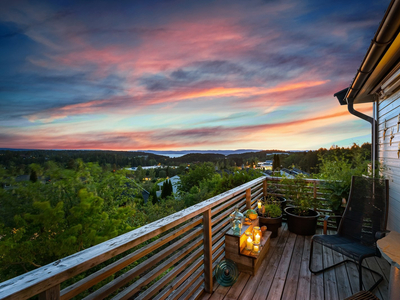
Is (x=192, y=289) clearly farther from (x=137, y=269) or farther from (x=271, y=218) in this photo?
(x=271, y=218)

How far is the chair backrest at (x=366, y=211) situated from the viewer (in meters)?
2.57

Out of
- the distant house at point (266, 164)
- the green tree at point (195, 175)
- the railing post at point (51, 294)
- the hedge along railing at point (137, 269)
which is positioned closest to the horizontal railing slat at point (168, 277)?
the hedge along railing at point (137, 269)

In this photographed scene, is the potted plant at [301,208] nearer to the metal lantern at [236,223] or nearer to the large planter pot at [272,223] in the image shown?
→ the large planter pot at [272,223]

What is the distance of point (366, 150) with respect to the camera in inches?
175

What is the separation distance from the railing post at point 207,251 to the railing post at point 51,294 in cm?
141

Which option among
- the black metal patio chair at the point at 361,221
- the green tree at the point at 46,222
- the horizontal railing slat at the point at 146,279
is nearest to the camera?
the horizontal railing slat at the point at 146,279

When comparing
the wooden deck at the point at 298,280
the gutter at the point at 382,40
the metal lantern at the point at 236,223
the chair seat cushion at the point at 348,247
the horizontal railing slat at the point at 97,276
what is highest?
the gutter at the point at 382,40

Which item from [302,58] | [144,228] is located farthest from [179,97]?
[144,228]

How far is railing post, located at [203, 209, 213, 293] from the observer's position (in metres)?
2.12

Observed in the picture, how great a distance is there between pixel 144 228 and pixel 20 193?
1739 millimetres

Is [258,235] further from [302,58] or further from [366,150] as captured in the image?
[302,58]

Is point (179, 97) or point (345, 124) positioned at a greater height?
point (179, 97)

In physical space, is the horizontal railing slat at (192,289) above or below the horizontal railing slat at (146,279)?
below

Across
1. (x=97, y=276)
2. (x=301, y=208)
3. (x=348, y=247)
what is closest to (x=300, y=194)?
(x=301, y=208)
